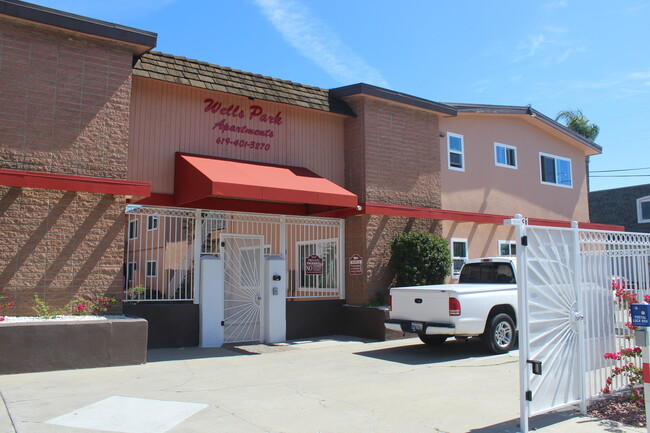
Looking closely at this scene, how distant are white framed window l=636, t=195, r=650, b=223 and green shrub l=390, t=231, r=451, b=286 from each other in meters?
21.5

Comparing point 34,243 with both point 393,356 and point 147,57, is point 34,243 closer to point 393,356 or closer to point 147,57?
point 147,57

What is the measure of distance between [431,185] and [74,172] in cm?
→ 912

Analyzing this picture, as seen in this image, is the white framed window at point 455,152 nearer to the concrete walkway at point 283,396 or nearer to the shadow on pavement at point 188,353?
the concrete walkway at point 283,396

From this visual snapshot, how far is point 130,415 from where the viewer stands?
645cm

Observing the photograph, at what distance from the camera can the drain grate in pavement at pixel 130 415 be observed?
19.7ft

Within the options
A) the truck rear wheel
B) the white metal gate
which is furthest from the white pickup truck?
the white metal gate

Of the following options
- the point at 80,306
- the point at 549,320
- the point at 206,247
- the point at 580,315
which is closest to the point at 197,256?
the point at 206,247

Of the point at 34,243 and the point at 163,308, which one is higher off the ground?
the point at 34,243

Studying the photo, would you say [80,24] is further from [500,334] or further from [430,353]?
[500,334]

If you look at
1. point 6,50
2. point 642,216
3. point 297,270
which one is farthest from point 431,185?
point 642,216

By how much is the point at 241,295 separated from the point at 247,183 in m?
→ 2.93

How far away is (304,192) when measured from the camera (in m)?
11.9

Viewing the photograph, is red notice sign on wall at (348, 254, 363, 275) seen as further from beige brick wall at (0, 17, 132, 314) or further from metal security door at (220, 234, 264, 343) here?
beige brick wall at (0, 17, 132, 314)

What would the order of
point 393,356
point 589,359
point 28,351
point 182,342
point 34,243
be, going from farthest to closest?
point 182,342
point 393,356
point 34,243
point 28,351
point 589,359
